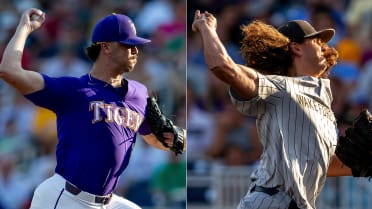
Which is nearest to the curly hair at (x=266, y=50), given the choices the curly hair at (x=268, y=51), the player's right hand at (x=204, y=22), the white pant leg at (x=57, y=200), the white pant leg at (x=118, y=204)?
the curly hair at (x=268, y=51)

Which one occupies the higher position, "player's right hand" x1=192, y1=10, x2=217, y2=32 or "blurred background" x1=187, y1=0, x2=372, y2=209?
Answer: "player's right hand" x1=192, y1=10, x2=217, y2=32

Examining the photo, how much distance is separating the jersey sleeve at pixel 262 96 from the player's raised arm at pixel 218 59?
119 millimetres

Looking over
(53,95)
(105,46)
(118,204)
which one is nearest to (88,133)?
(53,95)

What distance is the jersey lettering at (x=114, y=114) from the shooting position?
6.69 m

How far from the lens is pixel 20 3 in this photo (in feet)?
47.8

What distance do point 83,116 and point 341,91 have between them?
5266 mm

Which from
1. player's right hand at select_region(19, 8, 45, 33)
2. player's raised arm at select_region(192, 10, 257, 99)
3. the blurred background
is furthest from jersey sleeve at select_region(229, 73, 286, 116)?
the blurred background

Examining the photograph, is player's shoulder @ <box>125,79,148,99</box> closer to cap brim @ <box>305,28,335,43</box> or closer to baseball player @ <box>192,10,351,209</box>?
baseball player @ <box>192,10,351,209</box>

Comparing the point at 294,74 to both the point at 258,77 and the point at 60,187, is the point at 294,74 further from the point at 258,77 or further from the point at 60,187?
the point at 60,187

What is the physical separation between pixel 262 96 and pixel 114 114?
1.21 metres

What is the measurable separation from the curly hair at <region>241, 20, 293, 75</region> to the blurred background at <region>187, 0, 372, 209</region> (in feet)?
14.2

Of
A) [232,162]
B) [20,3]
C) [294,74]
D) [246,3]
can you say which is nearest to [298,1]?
[246,3]

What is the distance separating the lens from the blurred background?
1105 cm

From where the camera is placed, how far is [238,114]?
11.4 m
